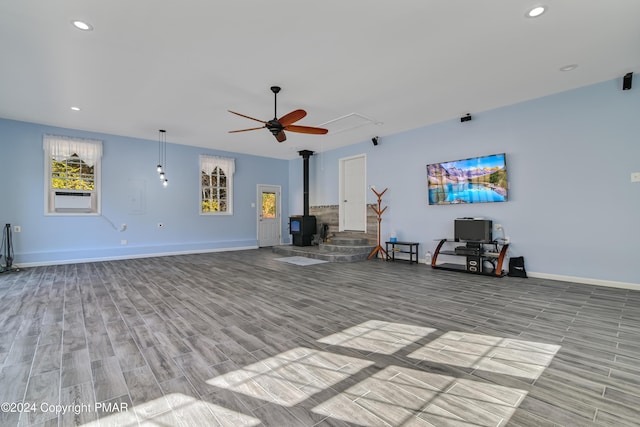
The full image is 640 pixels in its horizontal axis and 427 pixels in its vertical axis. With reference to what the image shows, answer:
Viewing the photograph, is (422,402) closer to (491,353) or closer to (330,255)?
(491,353)

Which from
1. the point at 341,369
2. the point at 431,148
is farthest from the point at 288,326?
the point at 431,148

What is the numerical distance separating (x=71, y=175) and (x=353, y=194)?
23.2 ft

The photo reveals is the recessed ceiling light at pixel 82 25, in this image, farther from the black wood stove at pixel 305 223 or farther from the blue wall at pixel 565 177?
the black wood stove at pixel 305 223

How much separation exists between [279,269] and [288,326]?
306 centimetres

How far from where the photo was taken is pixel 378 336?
2.56 metres

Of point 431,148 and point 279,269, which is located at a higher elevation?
point 431,148

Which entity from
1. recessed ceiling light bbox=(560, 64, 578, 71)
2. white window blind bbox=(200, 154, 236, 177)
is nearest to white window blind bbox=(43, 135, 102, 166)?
white window blind bbox=(200, 154, 236, 177)

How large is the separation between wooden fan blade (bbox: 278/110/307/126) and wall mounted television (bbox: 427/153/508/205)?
11.7 ft

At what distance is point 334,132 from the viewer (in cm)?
705

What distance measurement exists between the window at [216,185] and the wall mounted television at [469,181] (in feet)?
19.7

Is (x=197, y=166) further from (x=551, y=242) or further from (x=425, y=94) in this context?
(x=551, y=242)

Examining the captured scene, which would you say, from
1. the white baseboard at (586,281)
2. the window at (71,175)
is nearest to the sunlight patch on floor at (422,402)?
the white baseboard at (586,281)

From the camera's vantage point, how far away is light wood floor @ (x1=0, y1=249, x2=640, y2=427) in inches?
61.7

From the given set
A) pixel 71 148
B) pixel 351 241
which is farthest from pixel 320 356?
pixel 71 148
